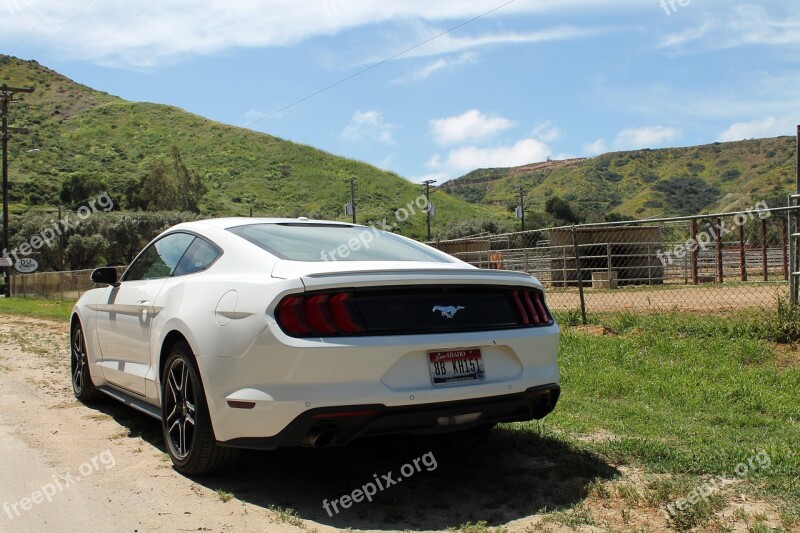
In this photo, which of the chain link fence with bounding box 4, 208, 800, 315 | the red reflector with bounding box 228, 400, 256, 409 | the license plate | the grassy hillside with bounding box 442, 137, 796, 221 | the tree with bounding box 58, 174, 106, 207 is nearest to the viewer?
the red reflector with bounding box 228, 400, 256, 409

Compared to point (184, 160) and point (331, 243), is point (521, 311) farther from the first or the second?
point (184, 160)

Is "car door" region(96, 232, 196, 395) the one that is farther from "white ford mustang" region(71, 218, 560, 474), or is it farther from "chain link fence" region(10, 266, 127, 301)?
"chain link fence" region(10, 266, 127, 301)

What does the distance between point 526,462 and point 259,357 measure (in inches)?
75.8

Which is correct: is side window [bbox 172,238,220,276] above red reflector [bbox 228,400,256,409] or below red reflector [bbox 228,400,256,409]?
above

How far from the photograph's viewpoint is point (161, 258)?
5.46 metres

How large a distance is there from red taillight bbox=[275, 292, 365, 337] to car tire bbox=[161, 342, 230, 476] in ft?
2.56

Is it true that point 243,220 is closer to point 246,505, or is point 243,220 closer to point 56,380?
point 246,505

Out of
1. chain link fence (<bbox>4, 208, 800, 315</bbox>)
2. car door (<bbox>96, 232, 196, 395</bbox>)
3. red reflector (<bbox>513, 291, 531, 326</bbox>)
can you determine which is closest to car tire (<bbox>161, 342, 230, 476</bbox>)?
car door (<bbox>96, 232, 196, 395</bbox>)

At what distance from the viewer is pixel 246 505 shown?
12.9 ft

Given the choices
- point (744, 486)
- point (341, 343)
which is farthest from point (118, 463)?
point (744, 486)

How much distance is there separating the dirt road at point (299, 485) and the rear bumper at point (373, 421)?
389 mm

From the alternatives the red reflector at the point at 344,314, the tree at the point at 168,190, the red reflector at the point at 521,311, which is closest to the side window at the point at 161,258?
the red reflector at the point at 344,314

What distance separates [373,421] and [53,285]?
108 ft

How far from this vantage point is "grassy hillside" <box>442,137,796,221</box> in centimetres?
8731
